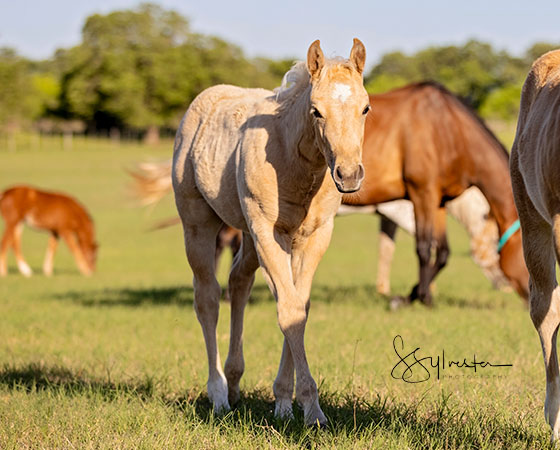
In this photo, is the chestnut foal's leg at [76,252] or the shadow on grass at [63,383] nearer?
the shadow on grass at [63,383]

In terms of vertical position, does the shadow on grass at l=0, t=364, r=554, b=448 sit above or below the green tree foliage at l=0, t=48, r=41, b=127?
below

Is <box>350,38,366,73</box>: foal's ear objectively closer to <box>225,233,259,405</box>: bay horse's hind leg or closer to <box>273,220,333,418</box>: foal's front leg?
<box>273,220,333,418</box>: foal's front leg

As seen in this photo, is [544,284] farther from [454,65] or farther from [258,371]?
[454,65]

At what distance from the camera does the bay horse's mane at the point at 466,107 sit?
28.0ft

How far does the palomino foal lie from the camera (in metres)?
3.51

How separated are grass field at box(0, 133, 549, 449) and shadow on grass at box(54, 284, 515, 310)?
0.10 ft

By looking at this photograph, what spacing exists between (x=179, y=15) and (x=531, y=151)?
86.1 metres

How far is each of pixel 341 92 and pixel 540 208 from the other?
1.03 m

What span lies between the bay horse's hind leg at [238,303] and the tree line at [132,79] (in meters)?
54.9

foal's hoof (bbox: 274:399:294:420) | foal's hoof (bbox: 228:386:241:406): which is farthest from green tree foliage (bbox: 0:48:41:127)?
foal's hoof (bbox: 274:399:294:420)

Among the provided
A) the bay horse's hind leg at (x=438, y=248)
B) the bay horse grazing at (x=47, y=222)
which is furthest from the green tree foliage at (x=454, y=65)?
the bay horse's hind leg at (x=438, y=248)

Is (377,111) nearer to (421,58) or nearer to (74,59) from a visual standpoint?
(74,59)

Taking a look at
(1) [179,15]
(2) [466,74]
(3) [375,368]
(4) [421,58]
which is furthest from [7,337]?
(4) [421,58]

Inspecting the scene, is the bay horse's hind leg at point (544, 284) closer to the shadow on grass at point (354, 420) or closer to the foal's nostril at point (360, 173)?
the shadow on grass at point (354, 420)
